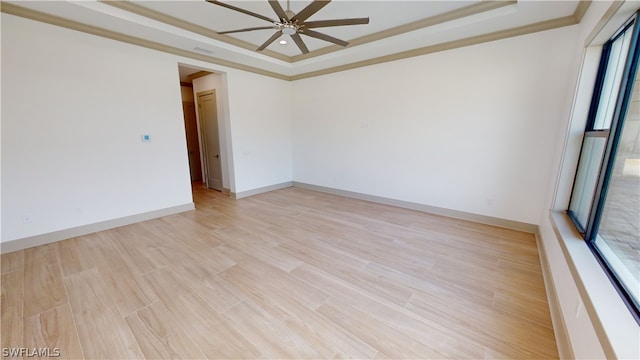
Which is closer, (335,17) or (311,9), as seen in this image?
(311,9)

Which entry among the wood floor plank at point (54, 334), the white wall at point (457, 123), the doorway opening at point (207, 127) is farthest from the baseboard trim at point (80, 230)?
the white wall at point (457, 123)

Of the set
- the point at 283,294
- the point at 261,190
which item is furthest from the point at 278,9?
the point at 261,190

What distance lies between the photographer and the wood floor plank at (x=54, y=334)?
1632 mm

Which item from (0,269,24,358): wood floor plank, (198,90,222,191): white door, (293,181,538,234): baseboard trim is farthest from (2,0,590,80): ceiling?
(0,269,24,358): wood floor plank

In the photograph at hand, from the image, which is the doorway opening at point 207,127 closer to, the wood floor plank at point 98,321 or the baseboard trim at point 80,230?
the baseboard trim at point 80,230

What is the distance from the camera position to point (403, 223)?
3838 mm

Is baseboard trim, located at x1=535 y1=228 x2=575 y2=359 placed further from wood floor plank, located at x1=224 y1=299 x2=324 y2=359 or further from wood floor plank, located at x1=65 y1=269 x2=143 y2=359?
wood floor plank, located at x1=65 y1=269 x2=143 y2=359

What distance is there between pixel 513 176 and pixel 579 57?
5.01ft

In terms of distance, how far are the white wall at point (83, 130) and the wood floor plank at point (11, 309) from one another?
3.06 feet

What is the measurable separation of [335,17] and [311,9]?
1.32 m

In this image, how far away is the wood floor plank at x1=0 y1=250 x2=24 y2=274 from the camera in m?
2.59

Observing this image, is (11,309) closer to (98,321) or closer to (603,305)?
(98,321)

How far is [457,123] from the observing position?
3.80 meters

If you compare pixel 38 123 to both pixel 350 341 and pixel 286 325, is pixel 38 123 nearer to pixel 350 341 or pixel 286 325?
pixel 286 325
